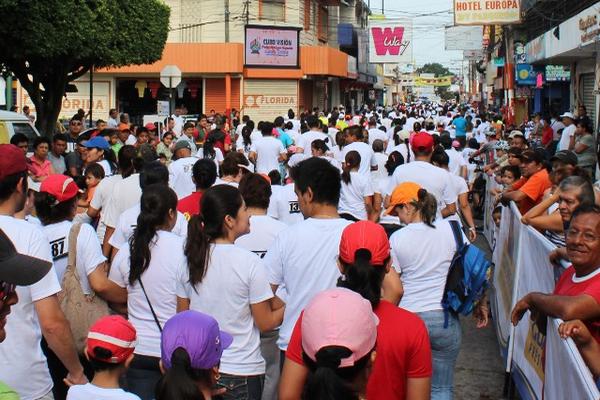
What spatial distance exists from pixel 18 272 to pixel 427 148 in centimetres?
652

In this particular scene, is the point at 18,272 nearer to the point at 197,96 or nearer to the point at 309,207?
the point at 309,207

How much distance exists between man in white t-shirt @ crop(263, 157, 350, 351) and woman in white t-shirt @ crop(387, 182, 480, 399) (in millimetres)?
724

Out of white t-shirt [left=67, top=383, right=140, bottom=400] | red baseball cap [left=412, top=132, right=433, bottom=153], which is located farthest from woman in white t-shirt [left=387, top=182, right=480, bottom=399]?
red baseball cap [left=412, top=132, right=433, bottom=153]

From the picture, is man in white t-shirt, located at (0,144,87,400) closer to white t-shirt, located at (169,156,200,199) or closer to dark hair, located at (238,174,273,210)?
dark hair, located at (238,174,273,210)

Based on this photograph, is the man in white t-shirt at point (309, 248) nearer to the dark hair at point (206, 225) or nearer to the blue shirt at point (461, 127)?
the dark hair at point (206, 225)

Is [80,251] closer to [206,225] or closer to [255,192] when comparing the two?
[206,225]

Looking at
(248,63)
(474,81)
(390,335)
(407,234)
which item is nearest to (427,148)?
(407,234)

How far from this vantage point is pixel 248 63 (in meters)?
42.2

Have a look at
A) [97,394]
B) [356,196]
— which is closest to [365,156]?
[356,196]

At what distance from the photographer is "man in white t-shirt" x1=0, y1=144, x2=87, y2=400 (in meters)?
4.11

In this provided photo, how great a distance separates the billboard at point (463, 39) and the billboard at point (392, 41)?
933 centimetres

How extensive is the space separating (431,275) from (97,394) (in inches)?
102

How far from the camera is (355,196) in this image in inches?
385

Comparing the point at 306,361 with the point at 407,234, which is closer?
the point at 306,361
